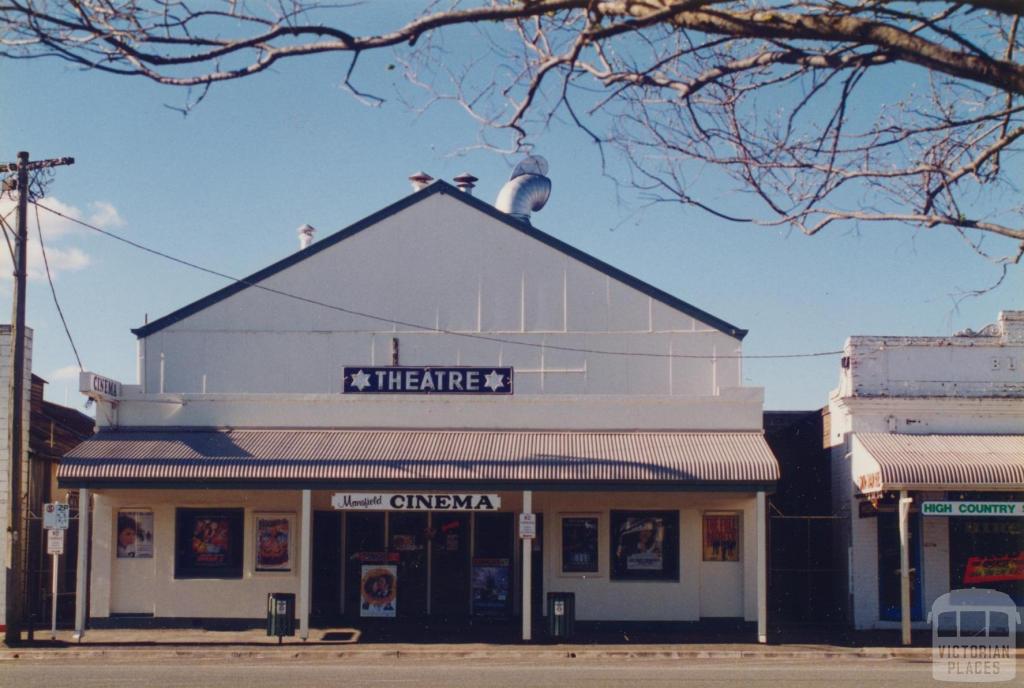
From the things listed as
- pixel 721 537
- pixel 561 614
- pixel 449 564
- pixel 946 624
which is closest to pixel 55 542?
pixel 449 564

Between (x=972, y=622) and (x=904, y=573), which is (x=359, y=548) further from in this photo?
(x=972, y=622)

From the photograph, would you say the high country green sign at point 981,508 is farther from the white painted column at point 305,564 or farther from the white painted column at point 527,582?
the white painted column at point 305,564

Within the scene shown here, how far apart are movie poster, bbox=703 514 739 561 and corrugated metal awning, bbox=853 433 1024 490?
2.89 m

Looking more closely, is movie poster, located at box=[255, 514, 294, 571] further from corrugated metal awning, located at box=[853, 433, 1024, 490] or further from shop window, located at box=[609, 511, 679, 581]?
corrugated metal awning, located at box=[853, 433, 1024, 490]

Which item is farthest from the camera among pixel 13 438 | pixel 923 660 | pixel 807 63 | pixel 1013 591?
pixel 1013 591

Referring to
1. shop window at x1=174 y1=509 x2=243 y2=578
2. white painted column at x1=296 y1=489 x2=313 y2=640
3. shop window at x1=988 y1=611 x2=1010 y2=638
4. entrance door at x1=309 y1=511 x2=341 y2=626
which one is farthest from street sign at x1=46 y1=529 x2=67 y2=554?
shop window at x1=988 y1=611 x2=1010 y2=638

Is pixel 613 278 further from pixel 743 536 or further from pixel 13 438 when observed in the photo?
pixel 13 438

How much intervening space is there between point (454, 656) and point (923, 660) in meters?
7.60

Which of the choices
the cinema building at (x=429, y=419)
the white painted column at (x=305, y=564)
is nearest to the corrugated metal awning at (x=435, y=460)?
the cinema building at (x=429, y=419)

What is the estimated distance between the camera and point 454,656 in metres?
19.8

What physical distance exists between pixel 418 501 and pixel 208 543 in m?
4.93

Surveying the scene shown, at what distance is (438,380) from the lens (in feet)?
78.7

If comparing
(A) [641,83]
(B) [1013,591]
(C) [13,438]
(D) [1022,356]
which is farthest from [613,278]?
(A) [641,83]

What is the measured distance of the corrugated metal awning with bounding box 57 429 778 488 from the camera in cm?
2159
